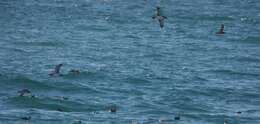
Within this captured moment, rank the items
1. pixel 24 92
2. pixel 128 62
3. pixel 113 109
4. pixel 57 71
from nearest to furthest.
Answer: pixel 113 109, pixel 24 92, pixel 57 71, pixel 128 62

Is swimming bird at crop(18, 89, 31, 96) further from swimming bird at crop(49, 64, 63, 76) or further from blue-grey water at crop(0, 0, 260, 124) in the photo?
swimming bird at crop(49, 64, 63, 76)

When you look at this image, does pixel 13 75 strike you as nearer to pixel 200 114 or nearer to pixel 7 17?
pixel 200 114

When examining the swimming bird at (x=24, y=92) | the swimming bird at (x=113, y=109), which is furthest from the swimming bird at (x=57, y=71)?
the swimming bird at (x=113, y=109)

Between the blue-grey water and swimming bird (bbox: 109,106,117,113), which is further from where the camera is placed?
the blue-grey water

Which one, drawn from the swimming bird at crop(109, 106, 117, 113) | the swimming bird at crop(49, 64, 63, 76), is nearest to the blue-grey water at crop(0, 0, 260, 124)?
the swimming bird at crop(109, 106, 117, 113)

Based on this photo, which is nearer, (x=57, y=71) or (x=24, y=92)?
(x=24, y=92)

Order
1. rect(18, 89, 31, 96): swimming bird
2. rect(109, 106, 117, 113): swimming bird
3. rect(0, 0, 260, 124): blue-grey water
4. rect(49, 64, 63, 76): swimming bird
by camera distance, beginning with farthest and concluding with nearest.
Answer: rect(49, 64, 63, 76): swimming bird
rect(18, 89, 31, 96): swimming bird
rect(0, 0, 260, 124): blue-grey water
rect(109, 106, 117, 113): swimming bird

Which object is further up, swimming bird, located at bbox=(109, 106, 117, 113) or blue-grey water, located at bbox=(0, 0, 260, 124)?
blue-grey water, located at bbox=(0, 0, 260, 124)

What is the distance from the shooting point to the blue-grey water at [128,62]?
4125 cm

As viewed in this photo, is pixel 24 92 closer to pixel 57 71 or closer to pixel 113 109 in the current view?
pixel 113 109

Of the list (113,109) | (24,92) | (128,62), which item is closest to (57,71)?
(128,62)

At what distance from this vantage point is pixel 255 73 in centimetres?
5134

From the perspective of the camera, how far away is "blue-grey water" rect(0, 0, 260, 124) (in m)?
41.2

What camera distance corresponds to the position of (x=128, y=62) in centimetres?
5331
